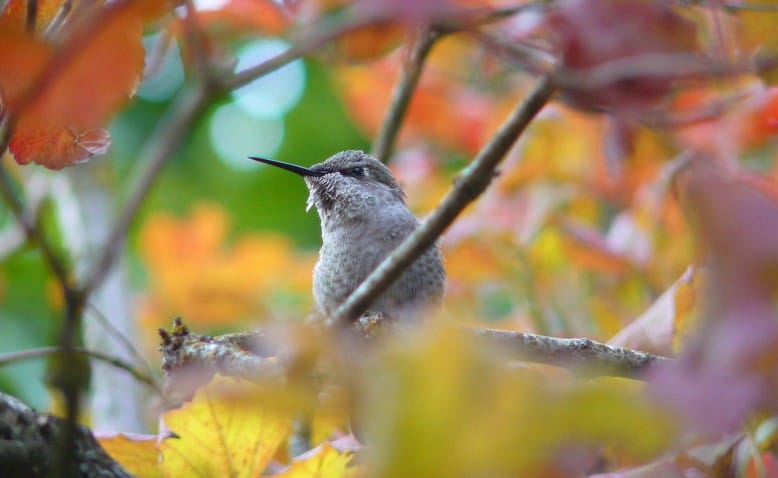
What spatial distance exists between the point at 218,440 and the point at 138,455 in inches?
11.0

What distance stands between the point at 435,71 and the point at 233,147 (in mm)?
3171

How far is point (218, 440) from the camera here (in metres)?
1.75

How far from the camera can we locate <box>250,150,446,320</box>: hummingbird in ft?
12.1

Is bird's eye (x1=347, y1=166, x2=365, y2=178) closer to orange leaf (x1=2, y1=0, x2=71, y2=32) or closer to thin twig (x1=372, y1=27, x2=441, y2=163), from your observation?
thin twig (x1=372, y1=27, x2=441, y2=163)

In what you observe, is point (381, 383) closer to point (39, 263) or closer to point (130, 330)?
point (130, 330)

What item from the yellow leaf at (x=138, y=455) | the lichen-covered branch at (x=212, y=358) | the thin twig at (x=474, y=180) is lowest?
the yellow leaf at (x=138, y=455)

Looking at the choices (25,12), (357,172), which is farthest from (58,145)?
(357,172)

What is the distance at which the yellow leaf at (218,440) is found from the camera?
171 cm

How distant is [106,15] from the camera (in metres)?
1.04

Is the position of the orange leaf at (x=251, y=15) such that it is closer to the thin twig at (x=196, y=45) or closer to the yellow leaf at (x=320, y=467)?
the thin twig at (x=196, y=45)

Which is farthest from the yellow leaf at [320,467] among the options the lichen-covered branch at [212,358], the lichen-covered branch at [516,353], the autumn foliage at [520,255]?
the lichen-covered branch at [516,353]

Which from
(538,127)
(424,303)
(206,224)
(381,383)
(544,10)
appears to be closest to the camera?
(381,383)

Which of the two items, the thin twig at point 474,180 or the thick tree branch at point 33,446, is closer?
the thick tree branch at point 33,446

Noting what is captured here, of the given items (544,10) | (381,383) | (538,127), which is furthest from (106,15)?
(538,127)
